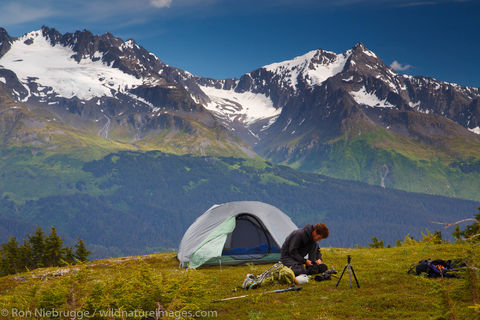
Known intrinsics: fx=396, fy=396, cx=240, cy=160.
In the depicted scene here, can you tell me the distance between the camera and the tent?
97.6 ft

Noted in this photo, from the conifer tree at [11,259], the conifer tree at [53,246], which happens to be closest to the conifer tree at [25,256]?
the conifer tree at [11,259]

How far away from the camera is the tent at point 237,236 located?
2975 centimetres

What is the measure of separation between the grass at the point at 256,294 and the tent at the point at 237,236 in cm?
489

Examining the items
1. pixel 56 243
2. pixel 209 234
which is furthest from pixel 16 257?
pixel 209 234

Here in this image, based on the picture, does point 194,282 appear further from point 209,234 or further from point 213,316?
point 209,234

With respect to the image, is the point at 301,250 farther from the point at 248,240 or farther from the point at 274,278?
the point at 248,240

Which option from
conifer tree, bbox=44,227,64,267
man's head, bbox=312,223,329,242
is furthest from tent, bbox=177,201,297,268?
conifer tree, bbox=44,227,64,267

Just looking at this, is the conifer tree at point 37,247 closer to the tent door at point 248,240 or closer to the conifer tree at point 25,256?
the conifer tree at point 25,256

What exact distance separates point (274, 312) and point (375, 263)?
12.5 m

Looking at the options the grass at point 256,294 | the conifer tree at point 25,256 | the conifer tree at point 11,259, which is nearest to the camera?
the grass at point 256,294

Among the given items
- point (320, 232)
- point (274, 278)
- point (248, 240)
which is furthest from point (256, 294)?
point (248, 240)

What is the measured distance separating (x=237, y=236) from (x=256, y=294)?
14.5 metres

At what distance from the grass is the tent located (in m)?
4.89

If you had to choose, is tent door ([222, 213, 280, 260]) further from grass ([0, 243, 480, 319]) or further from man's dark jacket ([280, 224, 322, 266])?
man's dark jacket ([280, 224, 322, 266])
